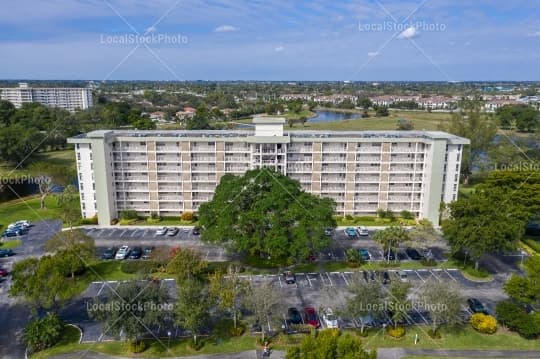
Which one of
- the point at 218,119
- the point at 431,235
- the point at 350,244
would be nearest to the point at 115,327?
the point at 350,244

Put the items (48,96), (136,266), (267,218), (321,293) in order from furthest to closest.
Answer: (48,96) < (136,266) < (267,218) < (321,293)

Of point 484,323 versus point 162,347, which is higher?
point 484,323

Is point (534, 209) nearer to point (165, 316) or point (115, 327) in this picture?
point (165, 316)

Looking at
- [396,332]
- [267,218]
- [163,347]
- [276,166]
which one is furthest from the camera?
[276,166]

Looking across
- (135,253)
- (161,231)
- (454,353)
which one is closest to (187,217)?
(161,231)

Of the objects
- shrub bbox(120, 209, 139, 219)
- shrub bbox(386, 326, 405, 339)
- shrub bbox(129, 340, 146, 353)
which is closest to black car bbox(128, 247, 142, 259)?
shrub bbox(120, 209, 139, 219)

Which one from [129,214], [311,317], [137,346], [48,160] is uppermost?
[48,160]

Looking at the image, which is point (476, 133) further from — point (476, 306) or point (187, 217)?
point (187, 217)
